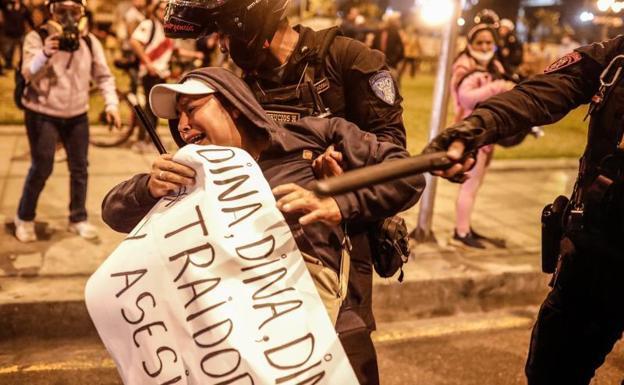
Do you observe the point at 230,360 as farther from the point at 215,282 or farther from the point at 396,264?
the point at 396,264

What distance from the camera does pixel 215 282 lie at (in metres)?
1.73

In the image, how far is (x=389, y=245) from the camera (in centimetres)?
225

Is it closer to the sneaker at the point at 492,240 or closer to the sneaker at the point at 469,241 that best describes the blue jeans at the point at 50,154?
the sneaker at the point at 469,241

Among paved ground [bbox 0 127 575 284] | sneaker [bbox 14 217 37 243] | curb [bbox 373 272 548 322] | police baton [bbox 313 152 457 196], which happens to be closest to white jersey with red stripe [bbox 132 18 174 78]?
paved ground [bbox 0 127 575 284]

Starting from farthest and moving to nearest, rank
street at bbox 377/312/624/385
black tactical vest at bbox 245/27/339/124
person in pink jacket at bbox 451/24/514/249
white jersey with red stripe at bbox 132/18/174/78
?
white jersey with red stripe at bbox 132/18/174/78 < person in pink jacket at bbox 451/24/514/249 < street at bbox 377/312/624/385 < black tactical vest at bbox 245/27/339/124

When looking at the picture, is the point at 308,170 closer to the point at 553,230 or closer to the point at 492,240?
the point at 553,230

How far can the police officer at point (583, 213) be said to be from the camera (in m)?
2.20

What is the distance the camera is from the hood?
1952 mm

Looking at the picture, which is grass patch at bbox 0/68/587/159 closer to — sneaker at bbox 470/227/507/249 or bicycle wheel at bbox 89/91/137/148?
bicycle wheel at bbox 89/91/137/148

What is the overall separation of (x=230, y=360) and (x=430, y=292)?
3.07 m

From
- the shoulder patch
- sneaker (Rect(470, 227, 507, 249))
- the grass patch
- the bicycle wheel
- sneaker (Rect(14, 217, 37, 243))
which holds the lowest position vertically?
the grass patch

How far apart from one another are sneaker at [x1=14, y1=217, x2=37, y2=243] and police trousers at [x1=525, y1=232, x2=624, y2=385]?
375cm

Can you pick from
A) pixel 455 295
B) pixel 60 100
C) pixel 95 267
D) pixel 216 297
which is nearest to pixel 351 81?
pixel 216 297

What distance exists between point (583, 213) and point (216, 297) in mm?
1367
